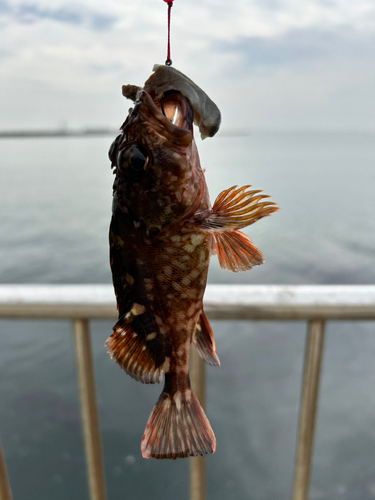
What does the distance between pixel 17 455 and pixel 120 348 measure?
4092 mm

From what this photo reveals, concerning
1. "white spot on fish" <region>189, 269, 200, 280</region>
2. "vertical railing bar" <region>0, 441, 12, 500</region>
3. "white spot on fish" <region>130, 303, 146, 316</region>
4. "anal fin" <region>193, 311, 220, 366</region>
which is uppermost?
"white spot on fish" <region>189, 269, 200, 280</region>

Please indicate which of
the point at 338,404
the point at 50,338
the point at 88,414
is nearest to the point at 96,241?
the point at 50,338

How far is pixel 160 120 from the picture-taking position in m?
0.69

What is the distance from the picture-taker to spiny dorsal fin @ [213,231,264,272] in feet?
2.44

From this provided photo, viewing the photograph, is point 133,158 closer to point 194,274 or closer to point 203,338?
point 194,274

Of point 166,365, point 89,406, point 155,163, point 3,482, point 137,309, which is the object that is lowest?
point 3,482

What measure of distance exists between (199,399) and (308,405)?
46cm

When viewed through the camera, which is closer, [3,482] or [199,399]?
[199,399]

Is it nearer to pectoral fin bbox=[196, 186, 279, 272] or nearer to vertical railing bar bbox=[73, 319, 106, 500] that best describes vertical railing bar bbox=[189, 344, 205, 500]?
Result: vertical railing bar bbox=[73, 319, 106, 500]

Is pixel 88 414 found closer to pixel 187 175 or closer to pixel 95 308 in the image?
pixel 95 308

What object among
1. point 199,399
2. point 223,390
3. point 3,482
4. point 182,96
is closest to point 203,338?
point 182,96

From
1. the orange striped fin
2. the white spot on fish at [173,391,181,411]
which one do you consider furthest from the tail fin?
the orange striped fin

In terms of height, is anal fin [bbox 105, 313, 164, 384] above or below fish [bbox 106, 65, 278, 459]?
below

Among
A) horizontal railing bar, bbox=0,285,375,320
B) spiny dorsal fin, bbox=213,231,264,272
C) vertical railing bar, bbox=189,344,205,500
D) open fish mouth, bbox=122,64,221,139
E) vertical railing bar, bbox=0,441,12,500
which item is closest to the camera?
open fish mouth, bbox=122,64,221,139
